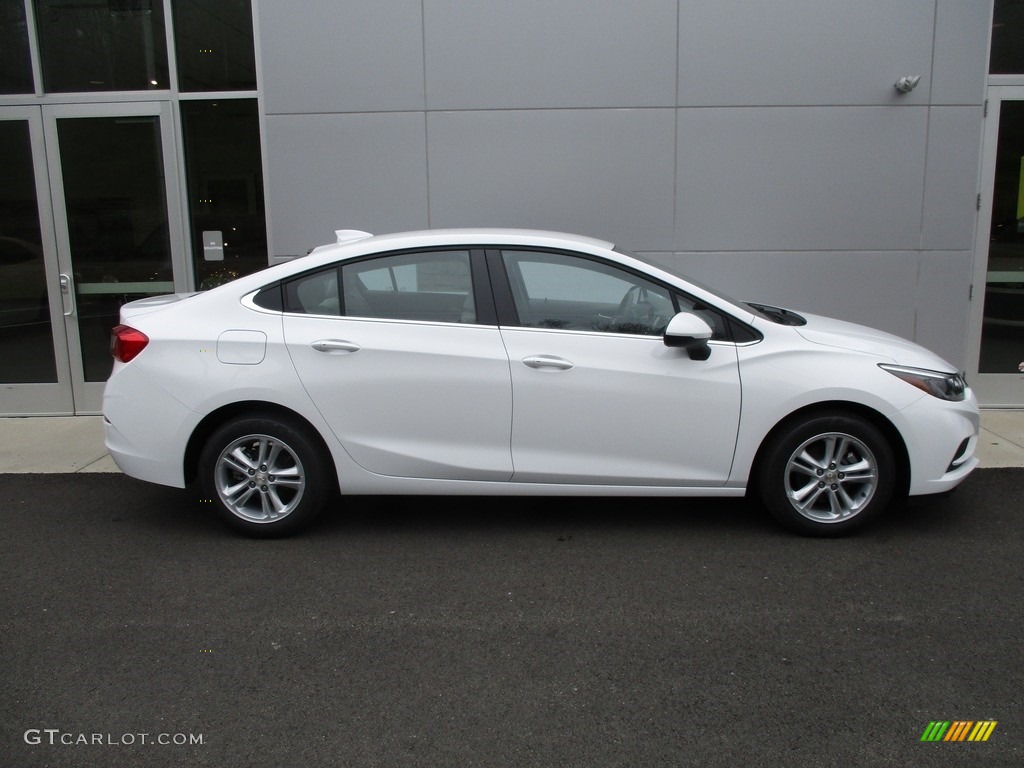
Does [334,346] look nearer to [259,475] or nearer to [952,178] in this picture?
[259,475]

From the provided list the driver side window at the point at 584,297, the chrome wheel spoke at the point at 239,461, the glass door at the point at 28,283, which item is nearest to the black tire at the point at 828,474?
the driver side window at the point at 584,297

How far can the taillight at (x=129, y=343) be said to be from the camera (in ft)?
15.2

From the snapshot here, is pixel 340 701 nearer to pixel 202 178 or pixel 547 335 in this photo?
pixel 547 335

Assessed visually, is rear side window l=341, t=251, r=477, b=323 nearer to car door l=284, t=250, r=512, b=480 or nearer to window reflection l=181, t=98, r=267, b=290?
car door l=284, t=250, r=512, b=480

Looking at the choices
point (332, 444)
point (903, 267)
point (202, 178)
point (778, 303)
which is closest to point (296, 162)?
point (202, 178)

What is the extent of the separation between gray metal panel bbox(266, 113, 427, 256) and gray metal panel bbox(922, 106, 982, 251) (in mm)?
4501

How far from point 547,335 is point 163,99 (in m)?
5.15

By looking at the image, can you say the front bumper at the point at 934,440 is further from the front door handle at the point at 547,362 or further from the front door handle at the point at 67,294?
the front door handle at the point at 67,294

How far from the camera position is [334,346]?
14.9 feet

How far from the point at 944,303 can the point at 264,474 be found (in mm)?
6097

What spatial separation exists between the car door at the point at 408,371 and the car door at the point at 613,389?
14 centimetres

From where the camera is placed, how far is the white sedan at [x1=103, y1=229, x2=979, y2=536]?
4500 millimetres

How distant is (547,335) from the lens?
4559mm

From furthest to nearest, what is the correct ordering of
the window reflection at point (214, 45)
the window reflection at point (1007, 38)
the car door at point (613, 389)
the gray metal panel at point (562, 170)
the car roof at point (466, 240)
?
1. the window reflection at point (214, 45)
2. the gray metal panel at point (562, 170)
3. the window reflection at point (1007, 38)
4. the car roof at point (466, 240)
5. the car door at point (613, 389)
